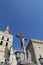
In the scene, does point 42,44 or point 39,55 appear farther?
point 42,44

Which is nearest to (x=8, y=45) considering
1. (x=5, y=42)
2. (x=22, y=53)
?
(x=5, y=42)

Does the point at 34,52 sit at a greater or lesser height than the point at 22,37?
lesser

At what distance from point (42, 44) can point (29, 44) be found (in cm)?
324

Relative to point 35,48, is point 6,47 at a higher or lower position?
higher

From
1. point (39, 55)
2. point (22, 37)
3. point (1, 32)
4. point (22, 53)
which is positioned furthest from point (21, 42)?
point (1, 32)

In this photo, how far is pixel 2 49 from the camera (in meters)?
37.4

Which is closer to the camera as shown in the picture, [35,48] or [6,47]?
[35,48]

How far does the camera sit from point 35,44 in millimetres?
32281

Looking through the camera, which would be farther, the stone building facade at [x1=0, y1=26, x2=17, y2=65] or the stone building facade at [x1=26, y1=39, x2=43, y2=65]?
the stone building facade at [x1=0, y1=26, x2=17, y2=65]

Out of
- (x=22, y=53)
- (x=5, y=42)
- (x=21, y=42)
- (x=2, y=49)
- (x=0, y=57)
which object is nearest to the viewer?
(x=22, y=53)

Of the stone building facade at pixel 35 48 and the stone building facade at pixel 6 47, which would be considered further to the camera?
the stone building facade at pixel 6 47

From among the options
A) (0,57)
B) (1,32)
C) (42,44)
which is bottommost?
(0,57)

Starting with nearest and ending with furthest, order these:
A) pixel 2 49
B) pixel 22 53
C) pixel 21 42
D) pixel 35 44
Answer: pixel 22 53
pixel 21 42
pixel 35 44
pixel 2 49

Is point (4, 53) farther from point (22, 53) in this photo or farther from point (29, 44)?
point (22, 53)
